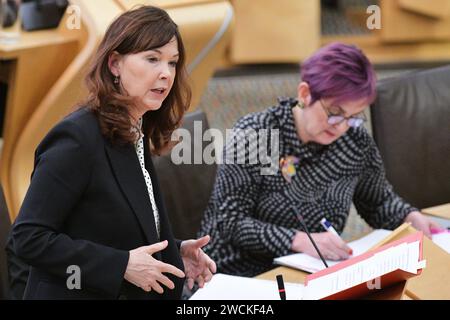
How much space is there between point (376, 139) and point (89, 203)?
151 cm

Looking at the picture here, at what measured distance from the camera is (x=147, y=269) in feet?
4.71

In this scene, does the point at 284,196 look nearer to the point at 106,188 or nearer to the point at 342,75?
the point at 342,75

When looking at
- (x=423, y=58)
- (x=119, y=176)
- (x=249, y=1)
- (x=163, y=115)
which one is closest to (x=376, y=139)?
(x=163, y=115)

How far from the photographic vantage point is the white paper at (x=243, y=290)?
1.88 meters

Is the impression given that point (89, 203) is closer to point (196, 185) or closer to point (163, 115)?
point (163, 115)

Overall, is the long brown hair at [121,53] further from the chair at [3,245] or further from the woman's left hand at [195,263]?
the chair at [3,245]

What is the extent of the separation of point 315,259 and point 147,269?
2.63ft

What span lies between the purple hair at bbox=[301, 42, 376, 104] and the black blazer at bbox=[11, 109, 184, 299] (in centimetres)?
86

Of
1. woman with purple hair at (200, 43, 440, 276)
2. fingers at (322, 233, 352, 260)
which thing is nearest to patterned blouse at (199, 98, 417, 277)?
woman with purple hair at (200, 43, 440, 276)

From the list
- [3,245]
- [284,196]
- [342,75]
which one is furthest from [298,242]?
[3,245]

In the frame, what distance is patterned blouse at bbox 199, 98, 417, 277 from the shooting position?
228 cm

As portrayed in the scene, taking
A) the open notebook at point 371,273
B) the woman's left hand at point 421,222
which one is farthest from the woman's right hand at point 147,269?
the woman's left hand at point 421,222

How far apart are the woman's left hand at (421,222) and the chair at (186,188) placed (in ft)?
1.95

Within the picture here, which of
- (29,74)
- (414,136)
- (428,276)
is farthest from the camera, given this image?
A: (29,74)
